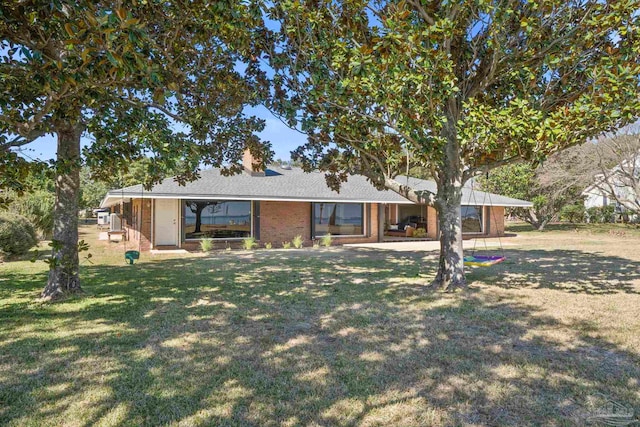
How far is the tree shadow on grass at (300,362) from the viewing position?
119 inches

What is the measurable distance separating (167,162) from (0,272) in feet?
24.5

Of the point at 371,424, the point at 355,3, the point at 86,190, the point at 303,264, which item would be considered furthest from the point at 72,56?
the point at 86,190

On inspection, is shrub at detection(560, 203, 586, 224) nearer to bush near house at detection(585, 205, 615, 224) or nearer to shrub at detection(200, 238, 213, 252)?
bush near house at detection(585, 205, 615, 224)

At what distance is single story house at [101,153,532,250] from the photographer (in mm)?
15461

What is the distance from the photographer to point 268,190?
17047 mm

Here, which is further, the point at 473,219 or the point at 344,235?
the point at 473,219

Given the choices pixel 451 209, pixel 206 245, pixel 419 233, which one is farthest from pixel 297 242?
pixel 451 209

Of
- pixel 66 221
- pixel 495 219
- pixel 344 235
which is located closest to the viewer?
pixel 66 221

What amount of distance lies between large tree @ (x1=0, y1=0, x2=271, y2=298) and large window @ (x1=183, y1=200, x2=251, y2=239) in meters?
7.63

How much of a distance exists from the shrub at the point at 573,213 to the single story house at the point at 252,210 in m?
12.6

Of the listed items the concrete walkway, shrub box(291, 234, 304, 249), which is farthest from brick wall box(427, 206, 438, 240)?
shrub box(291, 234, 304, 249)

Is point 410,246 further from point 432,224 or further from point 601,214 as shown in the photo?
point 601,214

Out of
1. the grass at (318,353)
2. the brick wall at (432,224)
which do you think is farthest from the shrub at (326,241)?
the grass at (318,353)

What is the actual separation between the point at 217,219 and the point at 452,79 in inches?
503
